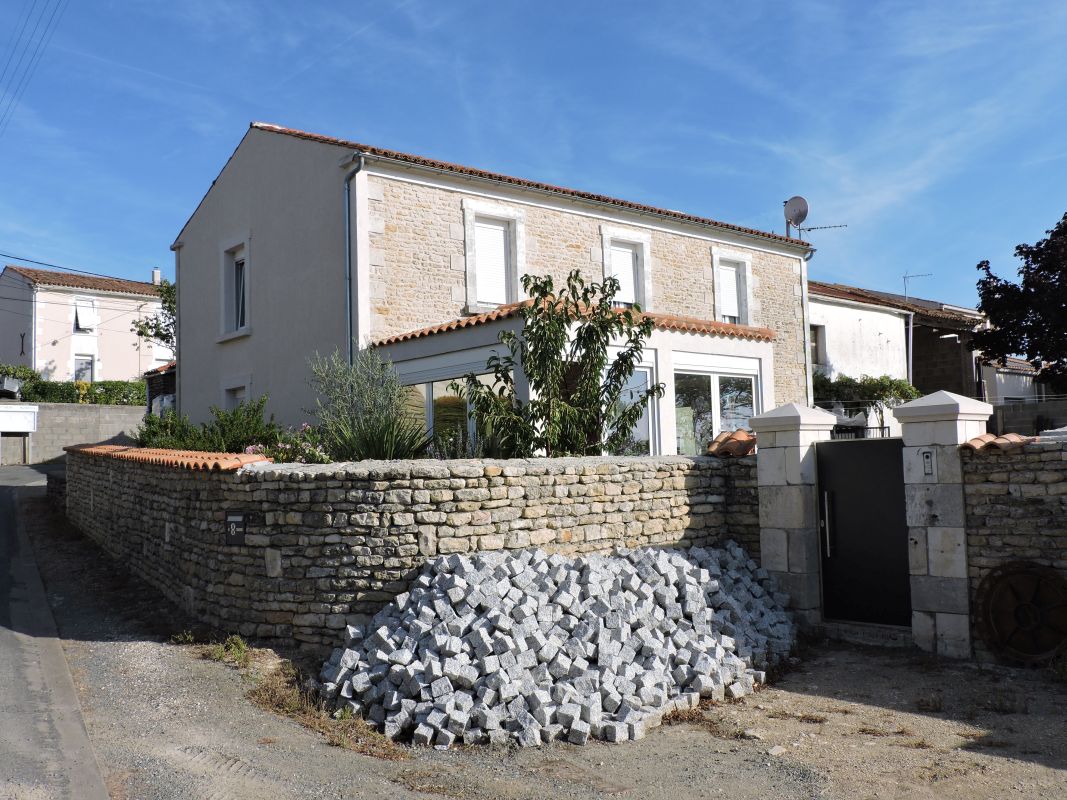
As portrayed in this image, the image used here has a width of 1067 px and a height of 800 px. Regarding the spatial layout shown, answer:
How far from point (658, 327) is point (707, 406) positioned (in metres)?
1.49

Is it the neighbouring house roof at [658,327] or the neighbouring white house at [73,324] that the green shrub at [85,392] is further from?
the neighbouring house roof at [658,327]

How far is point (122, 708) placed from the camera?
19.1 feet

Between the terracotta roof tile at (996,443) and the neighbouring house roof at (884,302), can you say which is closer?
the terracotta roof tile at (996,443)

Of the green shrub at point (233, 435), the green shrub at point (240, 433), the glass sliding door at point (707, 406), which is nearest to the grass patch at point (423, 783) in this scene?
the green shrub at point (233, 435)

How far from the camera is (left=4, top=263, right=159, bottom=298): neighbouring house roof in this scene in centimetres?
3200

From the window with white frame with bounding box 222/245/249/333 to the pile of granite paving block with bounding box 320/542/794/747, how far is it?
1038 centimetres

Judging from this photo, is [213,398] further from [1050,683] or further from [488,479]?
[1050,683]

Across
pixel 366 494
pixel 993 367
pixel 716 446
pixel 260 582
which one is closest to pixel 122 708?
pixel 260 582

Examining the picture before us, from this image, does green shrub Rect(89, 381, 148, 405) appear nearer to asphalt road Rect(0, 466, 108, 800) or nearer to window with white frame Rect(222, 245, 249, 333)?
window with white frame Rect(222, 245, 249, 333)

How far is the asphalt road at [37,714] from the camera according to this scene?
457 cm

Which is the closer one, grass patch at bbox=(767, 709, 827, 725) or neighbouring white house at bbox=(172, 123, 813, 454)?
grass patch at bbox=(767, 709, 827, 725)

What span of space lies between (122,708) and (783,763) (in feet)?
14.5

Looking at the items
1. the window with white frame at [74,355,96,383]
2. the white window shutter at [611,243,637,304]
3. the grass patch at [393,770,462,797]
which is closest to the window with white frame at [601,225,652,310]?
the white window shutter at [611,243,637,304]

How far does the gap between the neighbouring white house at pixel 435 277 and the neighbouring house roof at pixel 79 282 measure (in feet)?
58.7
